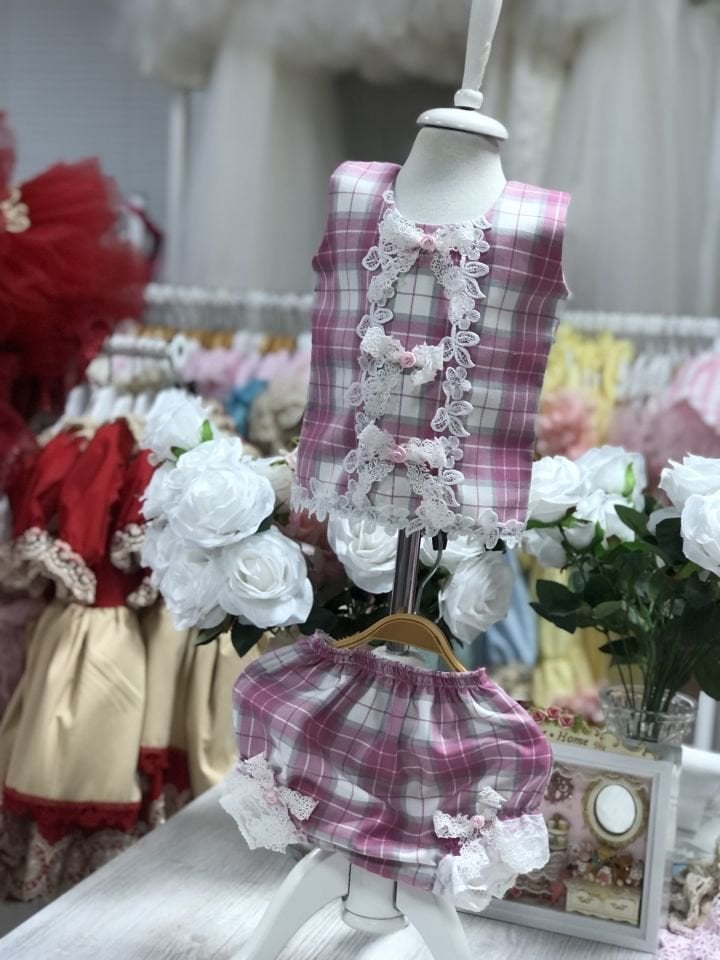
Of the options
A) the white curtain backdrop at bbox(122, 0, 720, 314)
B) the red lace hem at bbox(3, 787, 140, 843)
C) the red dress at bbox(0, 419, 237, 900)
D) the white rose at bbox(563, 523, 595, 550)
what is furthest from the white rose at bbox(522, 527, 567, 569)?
the white curtain backdrop at bbox(122, 0, 720, 314)

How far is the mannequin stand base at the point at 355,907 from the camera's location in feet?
2.56

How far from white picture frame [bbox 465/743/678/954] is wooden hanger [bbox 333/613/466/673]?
0.64ft

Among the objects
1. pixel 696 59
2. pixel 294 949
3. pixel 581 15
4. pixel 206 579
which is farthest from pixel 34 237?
pixel 696 59

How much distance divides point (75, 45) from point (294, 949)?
8.57 ft

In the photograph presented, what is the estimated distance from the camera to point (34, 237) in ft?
3.87

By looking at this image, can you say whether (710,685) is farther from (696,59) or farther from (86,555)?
(696,59)

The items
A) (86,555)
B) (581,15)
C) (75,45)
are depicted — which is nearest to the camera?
(86,555)

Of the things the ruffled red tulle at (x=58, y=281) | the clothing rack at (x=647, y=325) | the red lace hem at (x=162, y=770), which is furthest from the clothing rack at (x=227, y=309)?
the red lace hem at (x=162, y=770)

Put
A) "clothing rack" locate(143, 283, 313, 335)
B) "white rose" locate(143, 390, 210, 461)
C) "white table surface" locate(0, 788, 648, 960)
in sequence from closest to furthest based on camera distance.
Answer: "white table surface" locate(0, 788, 648, 960) → "white rose" locate(143, 390, 210, 461) → "clothing rack" locate(143, 283, 313, 335)

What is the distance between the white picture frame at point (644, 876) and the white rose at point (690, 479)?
22cm

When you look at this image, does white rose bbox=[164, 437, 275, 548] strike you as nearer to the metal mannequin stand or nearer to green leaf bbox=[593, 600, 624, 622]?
the metal mannequin stand

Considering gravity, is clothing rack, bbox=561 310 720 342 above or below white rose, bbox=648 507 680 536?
above

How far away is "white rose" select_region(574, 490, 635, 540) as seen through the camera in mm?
923

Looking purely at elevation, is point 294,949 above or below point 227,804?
below
